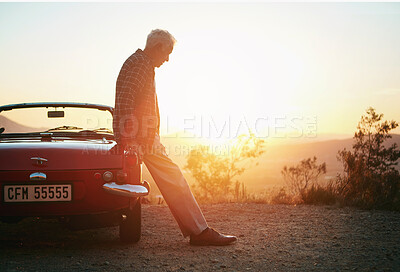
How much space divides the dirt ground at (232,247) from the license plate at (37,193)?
0.51m

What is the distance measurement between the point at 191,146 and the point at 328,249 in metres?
12.2

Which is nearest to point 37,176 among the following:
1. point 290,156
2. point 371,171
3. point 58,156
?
point 58,156

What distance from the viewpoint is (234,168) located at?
1484cm

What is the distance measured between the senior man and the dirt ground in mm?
270

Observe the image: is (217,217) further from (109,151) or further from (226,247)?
(109,151)

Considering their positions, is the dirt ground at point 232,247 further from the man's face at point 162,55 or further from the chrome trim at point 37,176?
the man's face at point 162,55

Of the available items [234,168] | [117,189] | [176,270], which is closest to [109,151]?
[117,189]

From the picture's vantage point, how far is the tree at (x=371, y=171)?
24.3 feet

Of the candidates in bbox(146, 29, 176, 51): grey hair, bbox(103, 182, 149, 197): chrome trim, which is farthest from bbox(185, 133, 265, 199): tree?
bbox(103, 182, 149, 197): chrome trim

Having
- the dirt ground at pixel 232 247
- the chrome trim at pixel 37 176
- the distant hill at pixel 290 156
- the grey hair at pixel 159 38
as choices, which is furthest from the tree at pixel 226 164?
the distant hill at pixel 290 156

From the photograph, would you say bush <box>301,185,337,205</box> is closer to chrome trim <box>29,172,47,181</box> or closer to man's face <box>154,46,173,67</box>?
man's face <box>154,46,173,67</box>

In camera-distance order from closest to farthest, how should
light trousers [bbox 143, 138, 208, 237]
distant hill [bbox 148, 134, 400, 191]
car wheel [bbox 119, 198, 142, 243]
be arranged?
car wheel [bbox 119, 198, 142, 243] < light trousers [bbox 143, 138, 208, 237] < distant hill [bbox 148, 134, 400, 191]

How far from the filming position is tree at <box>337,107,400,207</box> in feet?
24.3

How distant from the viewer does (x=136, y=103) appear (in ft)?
13.4
